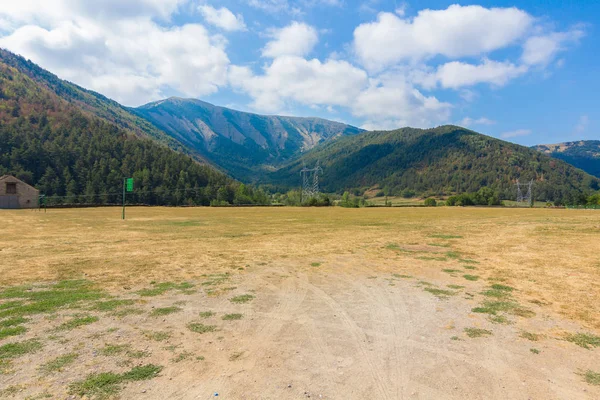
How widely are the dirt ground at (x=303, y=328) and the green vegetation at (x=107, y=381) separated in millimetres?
29

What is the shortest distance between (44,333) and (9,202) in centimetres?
9841

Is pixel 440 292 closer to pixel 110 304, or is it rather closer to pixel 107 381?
pixel 107 381

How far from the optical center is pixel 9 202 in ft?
259

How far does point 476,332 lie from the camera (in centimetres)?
794

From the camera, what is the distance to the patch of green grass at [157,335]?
7.35m

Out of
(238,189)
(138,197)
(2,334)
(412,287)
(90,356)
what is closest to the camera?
(90,356)

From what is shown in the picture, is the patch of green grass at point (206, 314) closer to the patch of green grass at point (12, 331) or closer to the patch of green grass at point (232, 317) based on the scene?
the patch of green grass at point (232, 317)

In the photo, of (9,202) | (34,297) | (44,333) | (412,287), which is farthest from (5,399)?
(9,202)

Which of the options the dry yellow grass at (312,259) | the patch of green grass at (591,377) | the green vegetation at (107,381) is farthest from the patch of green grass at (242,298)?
the patch of green grass at (591,377)

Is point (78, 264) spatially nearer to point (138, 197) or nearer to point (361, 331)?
point (361, 331)

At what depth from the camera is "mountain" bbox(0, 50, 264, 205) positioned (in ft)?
413

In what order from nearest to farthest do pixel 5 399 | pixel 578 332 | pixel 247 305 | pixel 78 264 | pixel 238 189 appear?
pixel 5 399 < pixel 578 332 < pixel 247 305 < pixel 78 264 < pixel 238 189

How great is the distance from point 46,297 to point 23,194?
313 ft

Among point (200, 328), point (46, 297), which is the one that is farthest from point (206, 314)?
point (46, 297)
